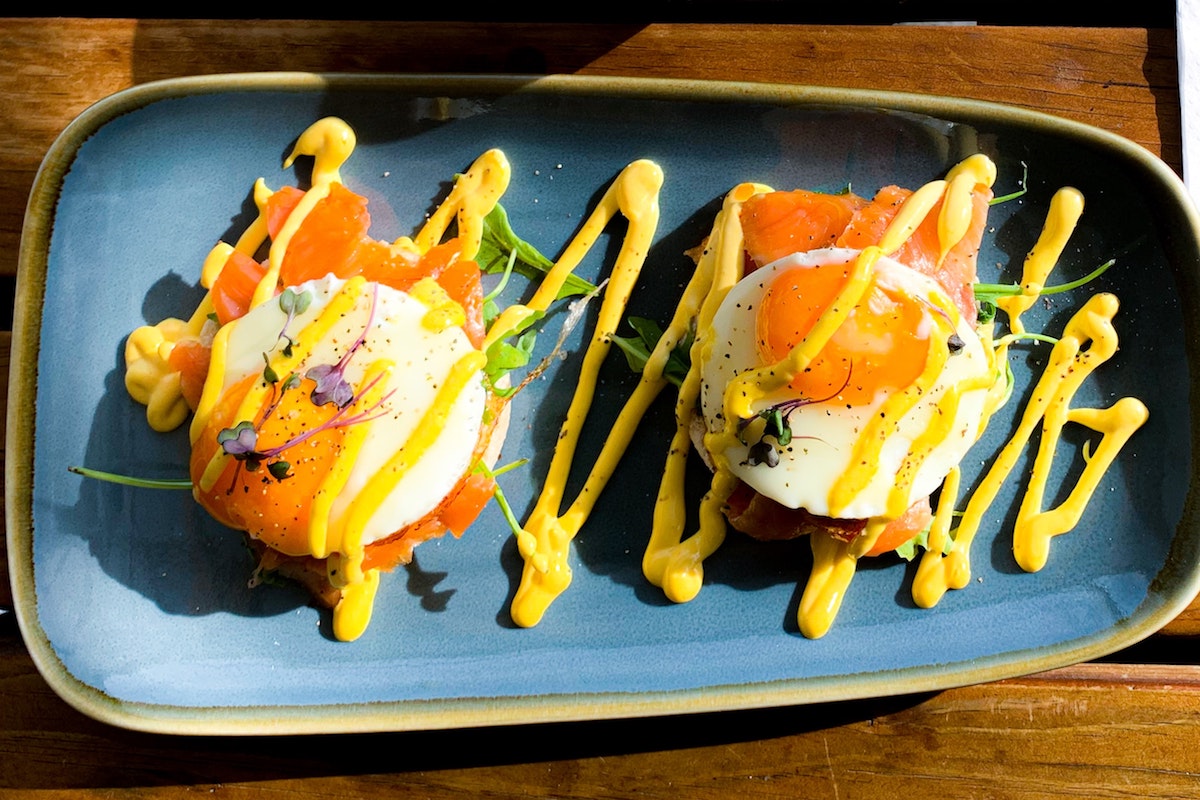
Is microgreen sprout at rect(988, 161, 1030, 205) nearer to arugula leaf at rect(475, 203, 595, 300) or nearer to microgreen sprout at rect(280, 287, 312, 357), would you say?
arugula leaf at rect(475, 203, 595, 300)

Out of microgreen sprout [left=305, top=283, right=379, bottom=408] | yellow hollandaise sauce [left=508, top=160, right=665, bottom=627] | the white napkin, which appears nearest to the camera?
microgreen sprout [left=305, top=283, right=379, bottom=408]

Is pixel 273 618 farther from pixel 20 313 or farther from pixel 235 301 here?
pixel 20 313

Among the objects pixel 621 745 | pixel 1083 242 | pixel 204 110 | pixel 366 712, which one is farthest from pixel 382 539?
pixel 1083 242

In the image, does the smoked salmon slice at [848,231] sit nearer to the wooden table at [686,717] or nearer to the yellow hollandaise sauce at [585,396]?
the yellow hollandaise sauce at [585,396]

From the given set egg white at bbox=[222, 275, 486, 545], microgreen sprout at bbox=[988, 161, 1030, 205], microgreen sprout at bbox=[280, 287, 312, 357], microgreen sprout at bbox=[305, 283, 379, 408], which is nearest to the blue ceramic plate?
microgreen sprout at bbox=[988, 161, 1030, 205]

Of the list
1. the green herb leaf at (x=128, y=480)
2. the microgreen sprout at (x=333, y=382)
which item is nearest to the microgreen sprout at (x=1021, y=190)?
the microgreen sprout at (x=333, y=382)

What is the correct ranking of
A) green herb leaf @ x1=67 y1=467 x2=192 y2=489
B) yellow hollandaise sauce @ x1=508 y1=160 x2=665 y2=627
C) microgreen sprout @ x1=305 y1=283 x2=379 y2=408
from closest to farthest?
microgreen sprout @ x1=305 y1=283 x2=379 y2=408 → green herb leaf @ x1=67 y1=467 x2=192 y2=489 → yellow hollandaise sauce @ x1=508 y1=160 x2=665 y2=627

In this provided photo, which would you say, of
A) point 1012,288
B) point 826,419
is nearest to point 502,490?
point 826,419
